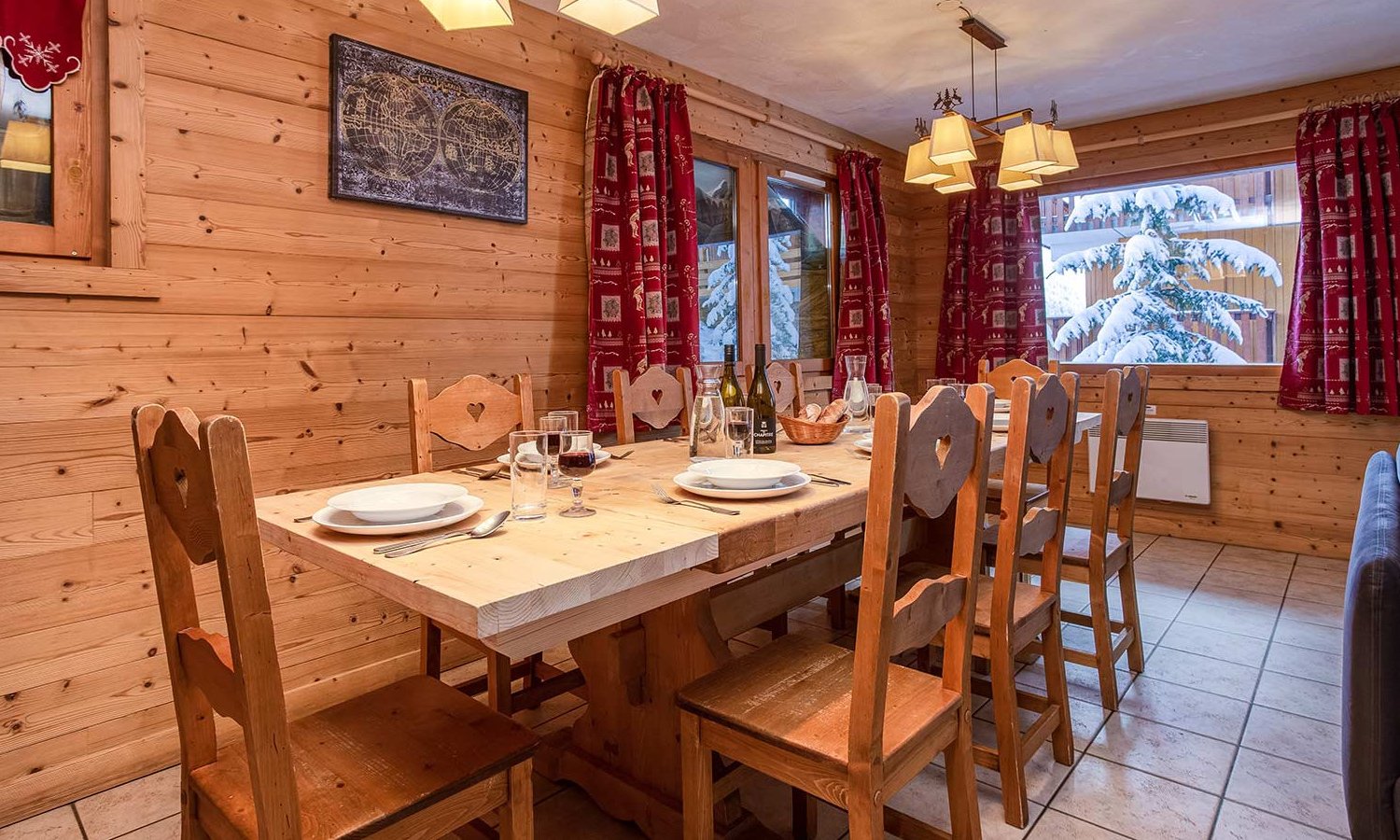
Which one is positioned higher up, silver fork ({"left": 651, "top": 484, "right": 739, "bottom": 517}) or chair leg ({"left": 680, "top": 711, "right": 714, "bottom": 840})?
silver fork ({"left": 651, "top": 484, "right": 739, "bottom": 517})

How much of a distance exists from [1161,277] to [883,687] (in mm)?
4389

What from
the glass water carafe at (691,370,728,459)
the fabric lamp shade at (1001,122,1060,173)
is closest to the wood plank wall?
the glass water carafe at (691,370,728,459)

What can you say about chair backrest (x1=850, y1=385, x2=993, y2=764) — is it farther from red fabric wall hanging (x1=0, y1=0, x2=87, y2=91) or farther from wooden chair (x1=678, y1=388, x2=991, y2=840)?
red fabric wall hanging (x1=0, y1=0, x2=87, y2=91)

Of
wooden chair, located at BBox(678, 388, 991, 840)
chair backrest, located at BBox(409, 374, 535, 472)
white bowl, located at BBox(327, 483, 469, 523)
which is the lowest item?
wooden chair, located at BBox(678, 388, 991, 840)

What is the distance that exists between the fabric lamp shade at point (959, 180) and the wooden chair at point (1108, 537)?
3.26 ft

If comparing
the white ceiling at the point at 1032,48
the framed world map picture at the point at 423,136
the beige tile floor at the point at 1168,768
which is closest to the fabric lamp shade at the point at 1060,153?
the white ceiling at the point at 1032,48

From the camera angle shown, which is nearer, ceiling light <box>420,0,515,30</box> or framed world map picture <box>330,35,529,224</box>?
ceiling light <box>420,0,515,30</box>

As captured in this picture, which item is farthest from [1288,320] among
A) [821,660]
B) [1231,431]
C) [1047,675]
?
[821,660]

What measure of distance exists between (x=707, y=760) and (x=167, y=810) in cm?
146

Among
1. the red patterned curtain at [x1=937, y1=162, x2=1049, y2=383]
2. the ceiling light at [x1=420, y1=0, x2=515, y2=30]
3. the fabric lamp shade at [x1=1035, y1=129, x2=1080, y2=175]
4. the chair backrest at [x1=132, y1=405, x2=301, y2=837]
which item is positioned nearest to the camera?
the chair backrest at [x1=132, y1=405, x2=301, y2=837]

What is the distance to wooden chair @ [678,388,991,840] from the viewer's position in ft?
3.60

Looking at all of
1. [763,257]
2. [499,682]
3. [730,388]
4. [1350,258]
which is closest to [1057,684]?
[730,388]

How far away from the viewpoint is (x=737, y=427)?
1.80 m

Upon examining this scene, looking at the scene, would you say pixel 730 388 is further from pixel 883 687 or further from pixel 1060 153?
pixel 1060 153
